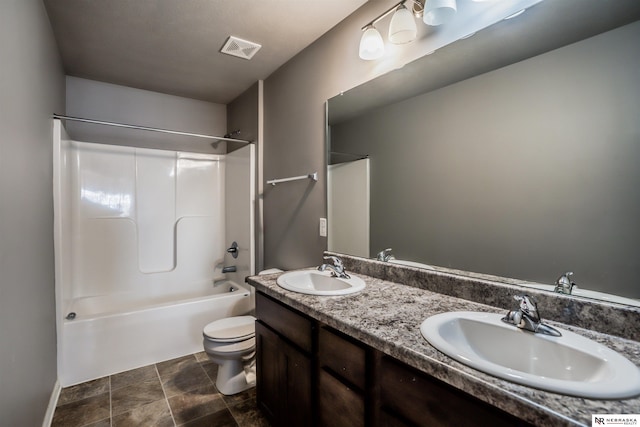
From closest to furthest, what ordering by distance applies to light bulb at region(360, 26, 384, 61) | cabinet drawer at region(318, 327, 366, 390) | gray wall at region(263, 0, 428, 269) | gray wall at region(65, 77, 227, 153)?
cabinet drawer at region(318, 327, 366, 390), light bulb at region(360, 26, 384, 61), gray wall at region(263, 0, 428, 269), gray wall at region(65, 77, 227, 153)

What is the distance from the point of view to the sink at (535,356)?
1.98 ft

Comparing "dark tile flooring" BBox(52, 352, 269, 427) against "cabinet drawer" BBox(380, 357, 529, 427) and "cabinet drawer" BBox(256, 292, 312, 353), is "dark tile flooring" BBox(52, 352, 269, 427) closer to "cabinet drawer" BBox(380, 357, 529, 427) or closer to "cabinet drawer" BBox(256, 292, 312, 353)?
"cabinet drawer" BBox(256, 292, 312, 353)

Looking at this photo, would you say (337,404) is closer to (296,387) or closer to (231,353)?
(296,387)

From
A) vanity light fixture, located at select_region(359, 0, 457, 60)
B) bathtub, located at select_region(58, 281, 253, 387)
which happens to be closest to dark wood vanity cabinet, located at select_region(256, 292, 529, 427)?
bathtub, located at select_region(58, 281, 253, 387)

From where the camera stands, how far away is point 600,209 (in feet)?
3.01

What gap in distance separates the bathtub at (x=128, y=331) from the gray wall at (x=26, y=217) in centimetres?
20

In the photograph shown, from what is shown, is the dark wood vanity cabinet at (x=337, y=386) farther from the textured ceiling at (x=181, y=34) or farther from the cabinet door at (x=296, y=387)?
the textured ceiling at (x=181, y=34)

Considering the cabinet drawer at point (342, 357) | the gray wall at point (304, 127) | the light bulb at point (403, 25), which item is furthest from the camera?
the gray wall at point (304, 127)

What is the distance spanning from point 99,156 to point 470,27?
315 cm

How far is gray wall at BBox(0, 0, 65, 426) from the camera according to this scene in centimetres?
110

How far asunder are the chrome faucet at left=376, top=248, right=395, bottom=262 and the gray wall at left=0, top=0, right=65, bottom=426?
62.9 inches

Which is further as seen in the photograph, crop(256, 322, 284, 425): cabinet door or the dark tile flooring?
the dark tile flooring

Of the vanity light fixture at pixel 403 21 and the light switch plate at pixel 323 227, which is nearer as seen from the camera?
the vanity light fixture at pixel 403 21

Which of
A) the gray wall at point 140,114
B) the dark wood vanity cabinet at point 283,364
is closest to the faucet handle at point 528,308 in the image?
the dark wood vanity cabinet at point 283,364
